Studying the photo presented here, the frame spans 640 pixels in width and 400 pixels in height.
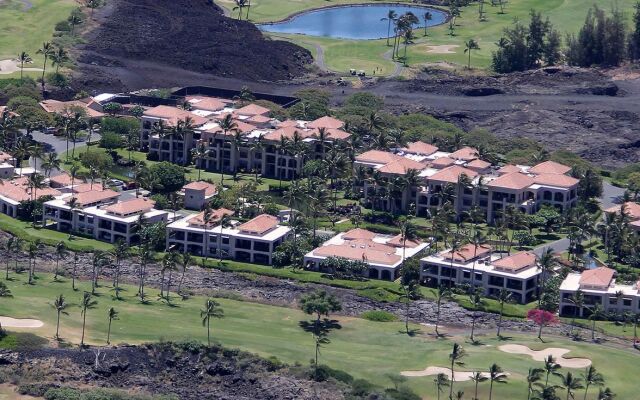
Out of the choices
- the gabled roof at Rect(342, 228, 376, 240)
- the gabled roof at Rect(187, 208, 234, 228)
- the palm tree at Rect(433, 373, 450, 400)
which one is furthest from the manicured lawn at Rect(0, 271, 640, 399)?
the gabled roof at Rect(342, 228, 376, 240)

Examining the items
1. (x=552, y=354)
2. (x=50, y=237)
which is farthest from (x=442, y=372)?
(x=50, y=237)

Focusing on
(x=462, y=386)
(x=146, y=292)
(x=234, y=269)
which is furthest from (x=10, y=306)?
(x=462, y=386)

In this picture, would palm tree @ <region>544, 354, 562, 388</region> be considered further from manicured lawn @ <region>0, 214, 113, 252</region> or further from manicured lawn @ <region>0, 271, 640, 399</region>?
manicured lawn @ <region>0, 214, 113, 252</region>

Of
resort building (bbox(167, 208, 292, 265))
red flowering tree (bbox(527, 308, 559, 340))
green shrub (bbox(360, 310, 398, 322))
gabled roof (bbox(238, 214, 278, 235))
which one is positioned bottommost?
green shrub (bbox(360, 310, 398, 322))

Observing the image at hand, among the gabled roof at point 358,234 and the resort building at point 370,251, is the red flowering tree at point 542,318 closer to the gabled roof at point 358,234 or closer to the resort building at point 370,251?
A: the resort building at point 370,251

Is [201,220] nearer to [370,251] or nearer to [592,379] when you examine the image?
[370,251]

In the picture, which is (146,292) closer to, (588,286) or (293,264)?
(293,264)
